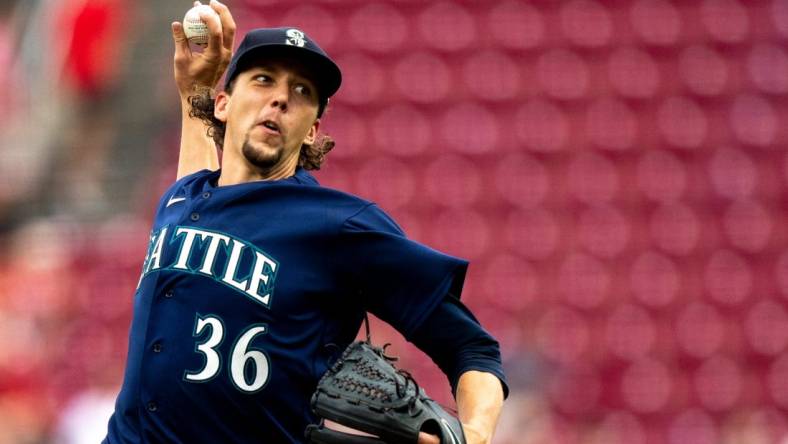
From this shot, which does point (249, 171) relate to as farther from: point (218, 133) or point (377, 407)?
point (377, 407)

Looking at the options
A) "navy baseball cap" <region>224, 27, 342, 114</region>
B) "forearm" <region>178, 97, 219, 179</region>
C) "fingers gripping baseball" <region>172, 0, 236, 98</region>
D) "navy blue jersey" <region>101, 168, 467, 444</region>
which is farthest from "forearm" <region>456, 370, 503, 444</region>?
"fingers gripping baseball" <region>172, 0, 236, 98</region>

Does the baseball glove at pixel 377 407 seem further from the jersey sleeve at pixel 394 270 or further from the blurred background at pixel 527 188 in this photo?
the blurred background at pixel 527 188

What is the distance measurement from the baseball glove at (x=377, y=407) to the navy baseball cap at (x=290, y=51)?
2.29 feet

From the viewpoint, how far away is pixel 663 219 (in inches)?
294

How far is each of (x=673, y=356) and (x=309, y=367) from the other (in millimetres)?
5124

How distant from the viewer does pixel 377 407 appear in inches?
80.6

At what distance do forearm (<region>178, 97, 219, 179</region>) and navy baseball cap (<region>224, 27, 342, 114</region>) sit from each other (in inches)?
14.2

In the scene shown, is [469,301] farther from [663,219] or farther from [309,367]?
[309,367]

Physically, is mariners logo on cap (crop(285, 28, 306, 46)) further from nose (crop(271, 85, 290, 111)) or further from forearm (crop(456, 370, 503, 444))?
forearm (crop(456, 370, 503, 444))

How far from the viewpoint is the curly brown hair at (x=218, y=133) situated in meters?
2.74

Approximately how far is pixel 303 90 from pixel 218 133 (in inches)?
17.0

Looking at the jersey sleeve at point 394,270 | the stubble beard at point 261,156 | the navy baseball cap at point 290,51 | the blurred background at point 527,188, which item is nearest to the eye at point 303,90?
the navy baseball cap at point 290,51

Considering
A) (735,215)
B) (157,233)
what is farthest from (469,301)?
(157,233)

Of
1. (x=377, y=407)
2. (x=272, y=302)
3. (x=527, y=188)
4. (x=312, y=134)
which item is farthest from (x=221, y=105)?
(x=527, y=188)
